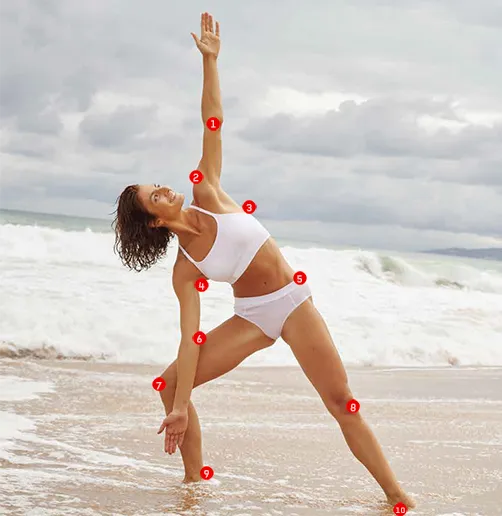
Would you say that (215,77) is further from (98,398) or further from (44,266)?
(44,266)

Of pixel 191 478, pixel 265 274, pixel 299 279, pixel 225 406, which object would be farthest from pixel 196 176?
pixel 225 406

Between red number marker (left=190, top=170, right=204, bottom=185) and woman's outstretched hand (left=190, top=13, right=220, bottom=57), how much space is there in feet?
1.83

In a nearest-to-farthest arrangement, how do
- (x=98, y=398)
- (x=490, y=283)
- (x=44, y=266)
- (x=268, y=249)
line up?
(x=268, y=249), (x=98, y=398), (x=44, y=266), (x=490, y=283)

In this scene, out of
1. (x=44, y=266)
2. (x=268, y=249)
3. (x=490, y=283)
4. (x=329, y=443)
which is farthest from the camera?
(x=490, y=283)

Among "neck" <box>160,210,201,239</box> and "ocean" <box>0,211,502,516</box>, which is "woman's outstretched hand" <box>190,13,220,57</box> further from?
"ocean" <box>0,211,502,516</box>

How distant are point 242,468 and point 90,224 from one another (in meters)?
34.9

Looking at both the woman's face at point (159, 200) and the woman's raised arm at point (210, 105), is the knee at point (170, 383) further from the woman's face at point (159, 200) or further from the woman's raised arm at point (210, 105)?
the woman's raised arm at point (210, 105)

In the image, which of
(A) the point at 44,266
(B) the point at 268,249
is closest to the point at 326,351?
(B) the point at 268,249

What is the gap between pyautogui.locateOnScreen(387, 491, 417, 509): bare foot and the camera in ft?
15.8

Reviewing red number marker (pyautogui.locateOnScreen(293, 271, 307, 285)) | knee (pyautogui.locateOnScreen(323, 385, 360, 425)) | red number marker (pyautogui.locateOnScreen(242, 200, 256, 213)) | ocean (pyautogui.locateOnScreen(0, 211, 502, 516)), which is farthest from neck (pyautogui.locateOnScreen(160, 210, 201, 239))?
ocean (pyautogui.locateOnScreen(0, 211, 502, 516))

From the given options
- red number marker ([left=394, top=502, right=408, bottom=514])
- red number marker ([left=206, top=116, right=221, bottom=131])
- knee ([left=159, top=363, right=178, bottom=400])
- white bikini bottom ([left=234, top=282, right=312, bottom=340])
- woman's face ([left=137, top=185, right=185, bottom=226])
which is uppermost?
red number marker ([left=206, top=116, right=221, bottom=131])

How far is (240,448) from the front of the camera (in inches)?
243

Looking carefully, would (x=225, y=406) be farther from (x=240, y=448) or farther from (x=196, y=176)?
(x=196, y=176)

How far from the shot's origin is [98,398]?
7.86m
